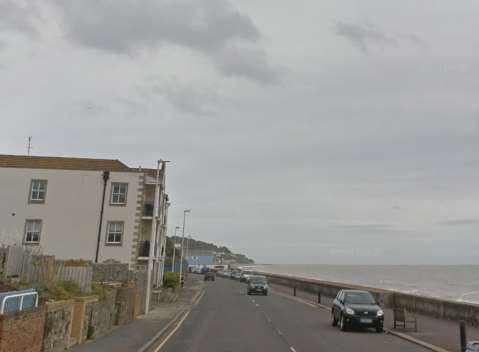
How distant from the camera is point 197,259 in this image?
16812 cm

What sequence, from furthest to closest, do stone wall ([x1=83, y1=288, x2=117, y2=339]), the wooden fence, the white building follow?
the white building, the wooden fence, stone wall ([x1=83, y1=288, x2=117, y2=339])

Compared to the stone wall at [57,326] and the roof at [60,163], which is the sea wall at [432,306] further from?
the roof at [60,163]

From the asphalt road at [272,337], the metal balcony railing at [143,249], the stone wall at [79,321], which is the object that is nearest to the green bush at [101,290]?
the stone wall at [79,321]

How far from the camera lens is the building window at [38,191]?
42.8 meters

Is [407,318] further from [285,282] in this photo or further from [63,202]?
[285,282]

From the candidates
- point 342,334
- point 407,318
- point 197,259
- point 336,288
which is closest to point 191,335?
point 342,334


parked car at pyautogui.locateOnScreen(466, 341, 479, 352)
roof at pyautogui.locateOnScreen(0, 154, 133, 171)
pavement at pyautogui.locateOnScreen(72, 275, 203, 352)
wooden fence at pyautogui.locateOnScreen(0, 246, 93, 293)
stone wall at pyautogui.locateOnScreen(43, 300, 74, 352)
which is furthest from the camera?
roof at pyautogui.locateOnScreen(0, 154, 133, 171)

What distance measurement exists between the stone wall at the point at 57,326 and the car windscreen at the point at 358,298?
12.3m

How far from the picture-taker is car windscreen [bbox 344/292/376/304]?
22375mm

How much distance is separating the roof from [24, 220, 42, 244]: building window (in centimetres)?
476

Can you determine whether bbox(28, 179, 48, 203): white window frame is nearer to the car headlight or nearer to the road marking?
the road marking

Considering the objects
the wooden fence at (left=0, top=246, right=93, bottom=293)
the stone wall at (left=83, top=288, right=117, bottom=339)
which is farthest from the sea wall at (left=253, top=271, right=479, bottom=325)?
the wooden fence at (left=0, top=246, right=93, bottom=293)

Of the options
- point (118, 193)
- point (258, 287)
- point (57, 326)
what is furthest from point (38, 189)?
point (57, 326)

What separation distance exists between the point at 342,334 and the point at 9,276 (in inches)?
486
